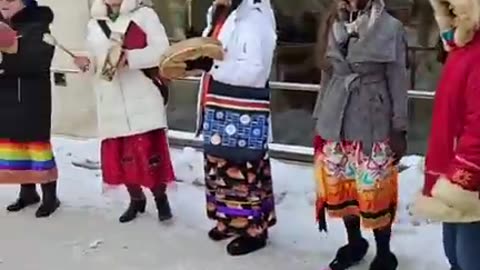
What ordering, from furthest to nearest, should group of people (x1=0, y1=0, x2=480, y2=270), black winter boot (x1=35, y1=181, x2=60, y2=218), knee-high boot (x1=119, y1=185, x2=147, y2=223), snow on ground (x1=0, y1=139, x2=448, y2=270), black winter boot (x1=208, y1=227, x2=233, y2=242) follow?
black winter boot (x1=35, y1=181, x2=60, y2=218), knee-high boot (x1=119, y1=185, x2=147, y2=223), black winter boot (x1=208, y1=227, x2=233, y2=242), snow on ground (x1=0, y1=139, x2=448, y2=270), group of people (x1=0, y1=0, x2=480, y2=270)

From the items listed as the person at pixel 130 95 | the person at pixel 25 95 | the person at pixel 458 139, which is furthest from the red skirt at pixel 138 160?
the person at pixel 458 139

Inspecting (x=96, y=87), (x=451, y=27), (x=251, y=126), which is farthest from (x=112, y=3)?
(x=451, y=27)

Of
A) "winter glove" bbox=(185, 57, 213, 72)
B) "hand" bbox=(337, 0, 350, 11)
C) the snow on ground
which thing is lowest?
the snow on ground

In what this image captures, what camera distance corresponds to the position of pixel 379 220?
4.34 m

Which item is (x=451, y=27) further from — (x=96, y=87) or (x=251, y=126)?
(x=96, y=87)

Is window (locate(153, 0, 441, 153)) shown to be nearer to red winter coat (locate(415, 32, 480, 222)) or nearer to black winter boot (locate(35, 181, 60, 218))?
black winter boot (locate(35, 181, 60, 218))

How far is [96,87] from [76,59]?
0.88 feet

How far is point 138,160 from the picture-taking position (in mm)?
5258

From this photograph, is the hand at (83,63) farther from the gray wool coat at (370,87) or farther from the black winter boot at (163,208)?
the gray wool coat at (370,87)

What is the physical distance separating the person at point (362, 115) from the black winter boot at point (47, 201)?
6.26 ft

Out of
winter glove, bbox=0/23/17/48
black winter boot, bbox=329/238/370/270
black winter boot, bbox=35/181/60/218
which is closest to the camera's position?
black winter boot, bbox=329/238/370/270

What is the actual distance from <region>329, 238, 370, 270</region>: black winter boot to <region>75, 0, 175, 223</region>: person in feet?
3.94

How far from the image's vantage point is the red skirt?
17.2ft

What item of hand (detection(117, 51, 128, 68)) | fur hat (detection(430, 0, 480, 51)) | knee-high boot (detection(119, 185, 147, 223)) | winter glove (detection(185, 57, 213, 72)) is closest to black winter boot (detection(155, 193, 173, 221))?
knee-high boot (detection(119, 185, 147, 223))
